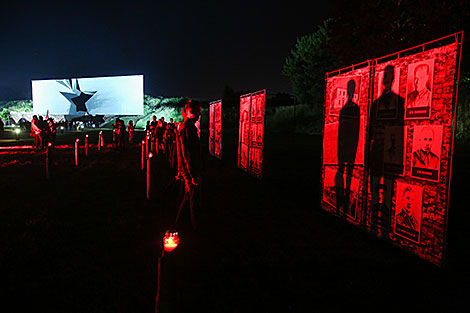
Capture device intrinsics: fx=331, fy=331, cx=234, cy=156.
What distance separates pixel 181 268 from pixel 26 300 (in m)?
1.70

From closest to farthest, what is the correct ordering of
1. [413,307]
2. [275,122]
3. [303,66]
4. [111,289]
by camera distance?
[413,307] → [111,289] → [275,122] → [303,66]

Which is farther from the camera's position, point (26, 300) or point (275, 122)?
point (275, 122)

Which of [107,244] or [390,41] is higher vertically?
[390,41]

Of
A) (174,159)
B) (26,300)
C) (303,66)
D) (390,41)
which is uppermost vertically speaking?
(303,66)

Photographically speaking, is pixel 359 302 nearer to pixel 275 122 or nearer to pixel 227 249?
pixel 227 249

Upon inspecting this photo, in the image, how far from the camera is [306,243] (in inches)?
207

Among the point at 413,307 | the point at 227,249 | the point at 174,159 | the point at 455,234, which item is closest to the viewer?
the point at 413,307

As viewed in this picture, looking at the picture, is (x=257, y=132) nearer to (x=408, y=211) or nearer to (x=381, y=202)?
(x=381, y=202)

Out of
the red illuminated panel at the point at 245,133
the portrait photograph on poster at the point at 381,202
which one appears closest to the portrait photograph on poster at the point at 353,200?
the portrait photograph on poster at the point at 381,202

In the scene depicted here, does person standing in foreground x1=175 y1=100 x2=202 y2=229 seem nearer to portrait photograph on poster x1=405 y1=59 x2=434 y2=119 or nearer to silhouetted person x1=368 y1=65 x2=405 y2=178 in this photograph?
silhouetted person x1=368 y1=65 x2=405 y2=178

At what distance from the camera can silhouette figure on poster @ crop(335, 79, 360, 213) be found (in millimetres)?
5991

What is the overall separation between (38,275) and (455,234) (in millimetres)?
6418

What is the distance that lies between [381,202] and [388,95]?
1.70 m

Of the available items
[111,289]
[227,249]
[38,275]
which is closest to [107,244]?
[38,275]
